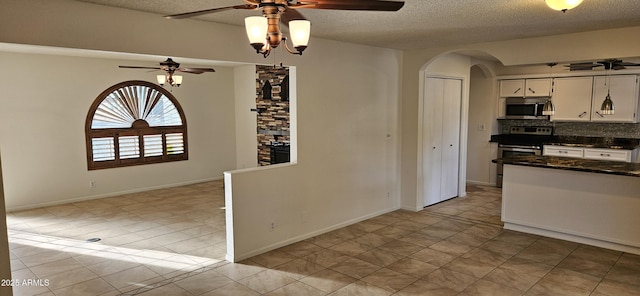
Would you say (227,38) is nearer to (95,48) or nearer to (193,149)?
(95,48)

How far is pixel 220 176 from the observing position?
28.9 feet

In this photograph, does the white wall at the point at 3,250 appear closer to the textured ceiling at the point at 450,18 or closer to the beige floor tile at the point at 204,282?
the beige floor tile at the point at 204,282

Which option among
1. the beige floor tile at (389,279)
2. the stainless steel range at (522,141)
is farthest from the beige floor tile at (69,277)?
the stainless steel range at (522,141)

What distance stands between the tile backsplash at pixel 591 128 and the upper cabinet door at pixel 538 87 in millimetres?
578

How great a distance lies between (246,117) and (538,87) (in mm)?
5645

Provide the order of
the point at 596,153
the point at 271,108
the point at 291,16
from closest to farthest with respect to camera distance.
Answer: the point at 291,16, the point at 596,153, the point at 271,108

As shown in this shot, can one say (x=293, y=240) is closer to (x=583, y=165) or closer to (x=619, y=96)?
(x=583, y=165)

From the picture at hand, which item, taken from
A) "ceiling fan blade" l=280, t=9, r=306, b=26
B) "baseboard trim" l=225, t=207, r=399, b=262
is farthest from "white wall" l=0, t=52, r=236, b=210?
"ceiling fan blade" l=280, t=9, r=306, b=26

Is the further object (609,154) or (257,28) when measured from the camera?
(609,154)

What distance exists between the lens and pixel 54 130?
6504 mm

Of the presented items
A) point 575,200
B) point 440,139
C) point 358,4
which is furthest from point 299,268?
point 440,139

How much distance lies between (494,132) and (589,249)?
380 centimetres

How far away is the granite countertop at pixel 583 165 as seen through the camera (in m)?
4.28

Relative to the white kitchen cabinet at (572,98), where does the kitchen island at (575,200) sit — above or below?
below
